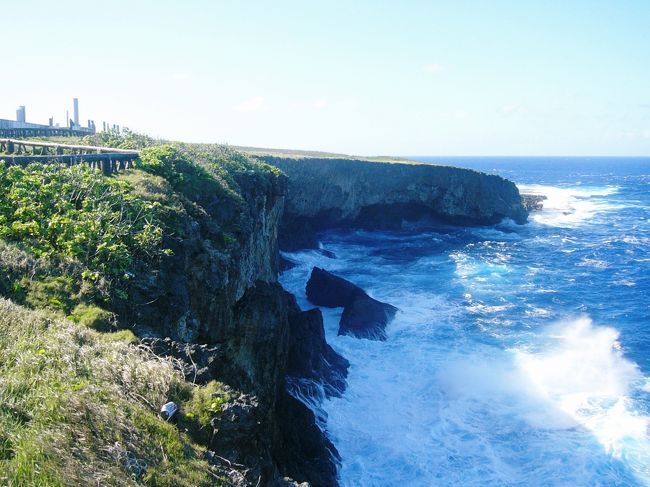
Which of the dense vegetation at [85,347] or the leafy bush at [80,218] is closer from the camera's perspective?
the dense vegetation at [85,347]

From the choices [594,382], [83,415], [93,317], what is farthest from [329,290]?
[83,415]

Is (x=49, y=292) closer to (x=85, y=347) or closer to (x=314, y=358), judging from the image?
(x=85, y=347)

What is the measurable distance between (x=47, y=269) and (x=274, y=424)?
23.8 feet

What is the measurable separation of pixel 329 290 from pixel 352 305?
12.6ft

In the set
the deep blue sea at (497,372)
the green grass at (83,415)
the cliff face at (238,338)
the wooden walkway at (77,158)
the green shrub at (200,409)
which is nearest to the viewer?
the green grass at (83,415)

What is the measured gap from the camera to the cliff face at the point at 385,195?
176 ft

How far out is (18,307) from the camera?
8.08 m

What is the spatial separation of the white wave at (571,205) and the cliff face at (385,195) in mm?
5755

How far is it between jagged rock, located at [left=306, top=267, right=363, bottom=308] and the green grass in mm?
24378

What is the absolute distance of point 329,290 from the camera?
108 feet

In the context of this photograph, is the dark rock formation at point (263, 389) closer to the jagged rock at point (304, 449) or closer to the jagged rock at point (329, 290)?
the jagged rock at point (304, 449)

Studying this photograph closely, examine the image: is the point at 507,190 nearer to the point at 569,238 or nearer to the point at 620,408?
the point at 569,238

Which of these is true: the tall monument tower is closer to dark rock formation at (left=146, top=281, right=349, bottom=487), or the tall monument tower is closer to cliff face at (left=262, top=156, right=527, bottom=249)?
cliff face at (left=262, top=156, right=527, bottom=249)

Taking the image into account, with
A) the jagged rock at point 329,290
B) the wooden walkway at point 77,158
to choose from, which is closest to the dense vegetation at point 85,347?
the wooden walkway at point 77,158
